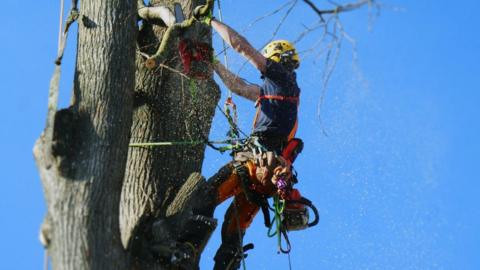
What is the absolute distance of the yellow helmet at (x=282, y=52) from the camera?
7477 millimetres

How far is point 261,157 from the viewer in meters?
7.02

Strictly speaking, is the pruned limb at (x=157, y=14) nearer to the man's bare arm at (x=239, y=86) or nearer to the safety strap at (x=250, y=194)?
the man's bare arm at (x=239, y=86)

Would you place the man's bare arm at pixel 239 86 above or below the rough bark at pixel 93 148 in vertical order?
above

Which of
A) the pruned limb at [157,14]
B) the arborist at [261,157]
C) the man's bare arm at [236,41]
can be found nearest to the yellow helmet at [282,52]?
the arborist at [261,157]

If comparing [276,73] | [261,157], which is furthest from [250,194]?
[276,73]

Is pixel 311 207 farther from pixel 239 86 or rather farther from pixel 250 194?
pixel 239 86

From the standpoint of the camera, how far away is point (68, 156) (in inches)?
212

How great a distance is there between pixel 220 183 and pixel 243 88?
1.11 metres

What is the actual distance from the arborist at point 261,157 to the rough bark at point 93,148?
35.0 inches

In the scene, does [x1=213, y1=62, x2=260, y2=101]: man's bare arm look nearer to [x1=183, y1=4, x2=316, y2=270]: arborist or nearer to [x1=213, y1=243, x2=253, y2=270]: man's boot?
[x1=183, y1=4, x2=316, y2=270]: arborist

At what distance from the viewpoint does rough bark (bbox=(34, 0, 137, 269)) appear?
5.17 m

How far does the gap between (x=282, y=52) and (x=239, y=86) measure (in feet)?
1.69

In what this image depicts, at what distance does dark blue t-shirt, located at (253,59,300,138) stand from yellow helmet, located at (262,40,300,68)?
Result: 7.7 inches

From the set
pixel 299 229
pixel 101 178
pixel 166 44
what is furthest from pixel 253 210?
pixel 101 178
